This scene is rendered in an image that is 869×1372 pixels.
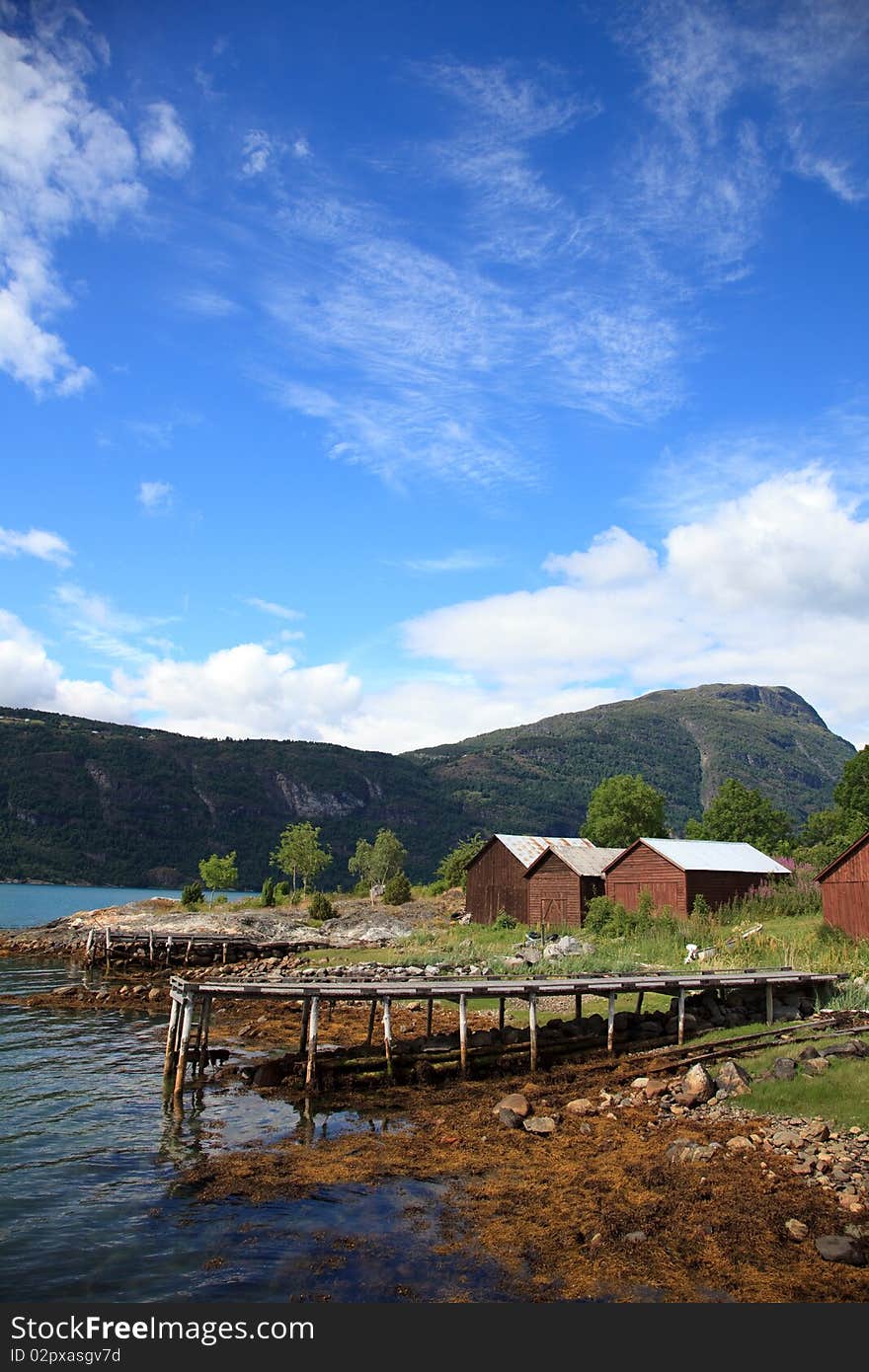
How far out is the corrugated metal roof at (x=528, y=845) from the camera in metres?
56.7

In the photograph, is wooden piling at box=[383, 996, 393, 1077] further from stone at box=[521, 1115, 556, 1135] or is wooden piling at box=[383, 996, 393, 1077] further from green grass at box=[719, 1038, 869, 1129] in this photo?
green grass at box=[719, 1038, 869, 1129]

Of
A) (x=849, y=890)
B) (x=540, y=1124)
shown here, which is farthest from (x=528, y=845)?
(x=540, y=1124)

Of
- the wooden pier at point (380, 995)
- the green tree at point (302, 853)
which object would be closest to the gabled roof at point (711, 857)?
the wooden pier at point (380, 995)

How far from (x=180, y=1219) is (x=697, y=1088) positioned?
10.2m

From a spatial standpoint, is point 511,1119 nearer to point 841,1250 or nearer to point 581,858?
point 841,1250

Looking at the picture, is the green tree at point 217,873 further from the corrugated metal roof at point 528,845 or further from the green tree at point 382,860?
the corrugated metal roof at point 528,845

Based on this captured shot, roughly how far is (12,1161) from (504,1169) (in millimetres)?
8565

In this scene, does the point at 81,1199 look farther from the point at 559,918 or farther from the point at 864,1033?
the point at 559,918

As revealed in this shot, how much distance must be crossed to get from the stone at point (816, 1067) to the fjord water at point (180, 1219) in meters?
8.44

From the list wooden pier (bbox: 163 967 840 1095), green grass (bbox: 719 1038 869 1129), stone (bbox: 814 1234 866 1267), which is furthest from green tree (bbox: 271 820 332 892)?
stone (bbox: 814 1234 866 1267)

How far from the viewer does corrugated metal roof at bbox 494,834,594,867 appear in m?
56.7

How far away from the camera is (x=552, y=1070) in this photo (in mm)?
20719

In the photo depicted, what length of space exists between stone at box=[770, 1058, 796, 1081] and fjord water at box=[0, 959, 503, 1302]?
7796mm

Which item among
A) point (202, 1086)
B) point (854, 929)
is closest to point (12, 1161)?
point (202, 1086)
